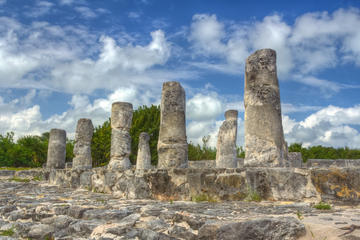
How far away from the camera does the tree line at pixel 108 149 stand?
24812 mm

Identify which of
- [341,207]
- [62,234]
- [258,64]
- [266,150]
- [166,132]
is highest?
[258,64]

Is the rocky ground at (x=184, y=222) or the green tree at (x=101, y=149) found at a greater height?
the green tree at (x=101, y=149)

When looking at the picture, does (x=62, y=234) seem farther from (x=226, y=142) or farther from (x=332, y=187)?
(x=226, y=142)

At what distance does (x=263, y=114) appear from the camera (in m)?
5.77

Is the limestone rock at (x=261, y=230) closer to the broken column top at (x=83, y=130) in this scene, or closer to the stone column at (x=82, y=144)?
the stone column at (x=82, y=144)

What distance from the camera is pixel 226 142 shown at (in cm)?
1377

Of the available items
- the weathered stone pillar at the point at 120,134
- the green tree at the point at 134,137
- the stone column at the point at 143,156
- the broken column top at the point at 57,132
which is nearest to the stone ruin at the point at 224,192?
the weathered stone pillar at the point at 120,134

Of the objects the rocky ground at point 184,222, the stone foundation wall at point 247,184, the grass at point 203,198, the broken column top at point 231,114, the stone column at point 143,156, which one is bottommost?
the rocky ground at point 184,222

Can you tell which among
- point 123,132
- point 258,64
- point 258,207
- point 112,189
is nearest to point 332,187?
point 258,207

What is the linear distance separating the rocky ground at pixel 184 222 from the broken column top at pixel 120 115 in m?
7.10

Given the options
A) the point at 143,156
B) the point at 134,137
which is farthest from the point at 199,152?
the point at 143,156

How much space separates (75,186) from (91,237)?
572 cm

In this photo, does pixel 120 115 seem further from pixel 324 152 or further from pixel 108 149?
pixel 324 152

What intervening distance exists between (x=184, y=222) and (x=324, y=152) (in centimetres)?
3145
